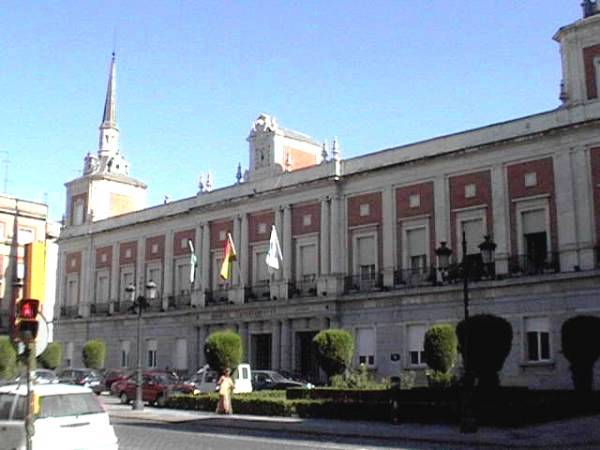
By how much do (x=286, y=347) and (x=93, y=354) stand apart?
A: 607 inches

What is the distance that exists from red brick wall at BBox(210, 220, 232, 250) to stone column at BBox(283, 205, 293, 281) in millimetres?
4560

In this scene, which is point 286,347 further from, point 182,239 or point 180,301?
point 182,239

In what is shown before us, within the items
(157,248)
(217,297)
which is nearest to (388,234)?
(217,297)

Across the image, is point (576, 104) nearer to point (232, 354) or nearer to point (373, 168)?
point (373, 168)

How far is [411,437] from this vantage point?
19.0 metres

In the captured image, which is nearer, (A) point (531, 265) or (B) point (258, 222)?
(A) point (531, 265)

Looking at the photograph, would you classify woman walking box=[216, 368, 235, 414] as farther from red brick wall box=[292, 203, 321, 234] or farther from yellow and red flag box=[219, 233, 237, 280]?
red brick wall box=[292, 203, 321, 234]

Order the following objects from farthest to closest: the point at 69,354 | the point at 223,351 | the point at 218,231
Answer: the point at 69,354 → the point at 218,231 → the point at 223,351

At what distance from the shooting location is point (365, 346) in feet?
123

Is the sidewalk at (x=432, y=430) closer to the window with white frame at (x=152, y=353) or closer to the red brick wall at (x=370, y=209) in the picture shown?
the red brick wall at (x=370, y=209)

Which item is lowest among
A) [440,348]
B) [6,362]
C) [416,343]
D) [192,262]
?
[6,362]

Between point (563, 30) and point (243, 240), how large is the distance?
65.9 ft

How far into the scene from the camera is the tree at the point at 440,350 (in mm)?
28469

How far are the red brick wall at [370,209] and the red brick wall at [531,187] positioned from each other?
22.9 feet
